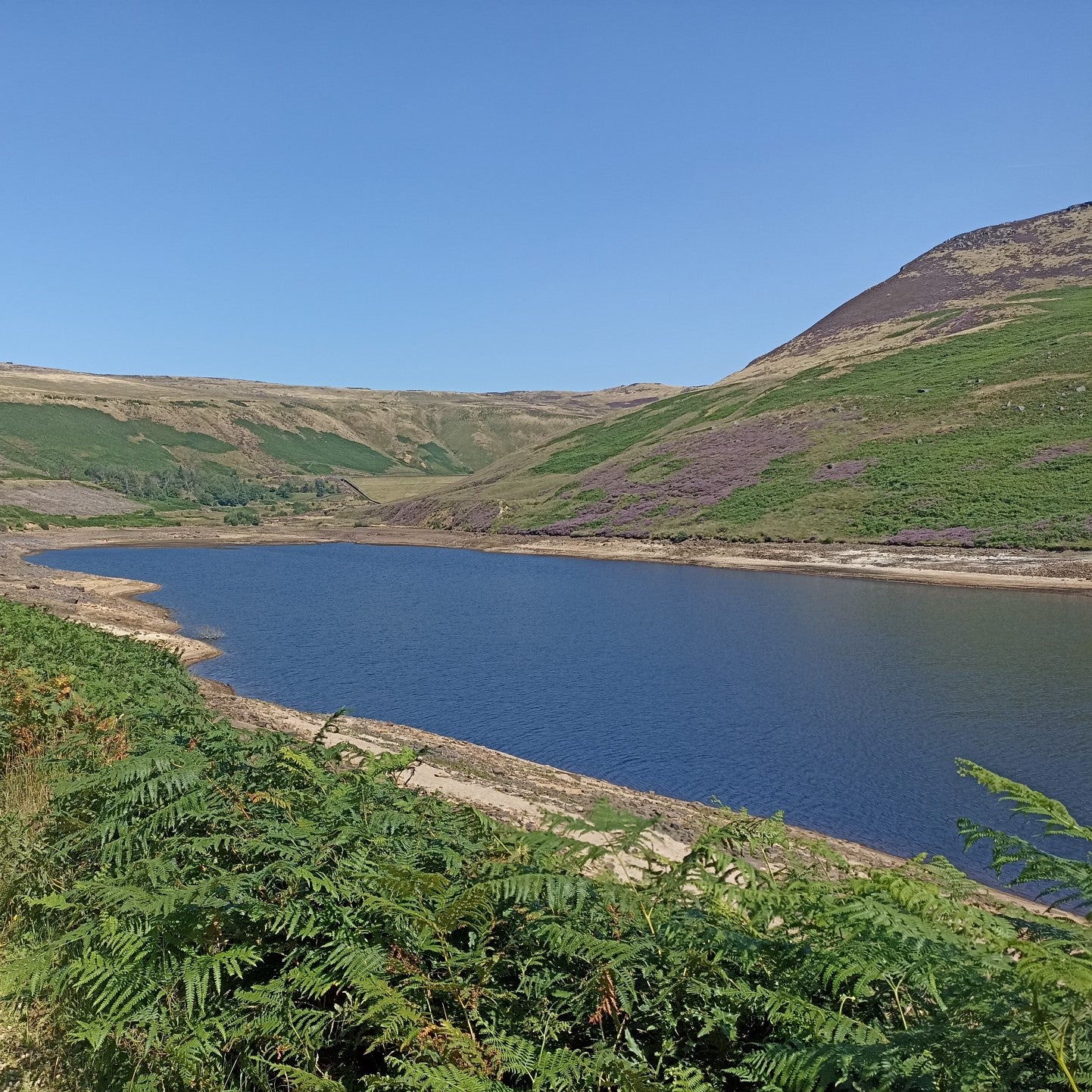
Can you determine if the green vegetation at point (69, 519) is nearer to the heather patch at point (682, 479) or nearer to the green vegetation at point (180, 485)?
the green vegetation at point (180, 485)

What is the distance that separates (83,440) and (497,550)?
106834mm

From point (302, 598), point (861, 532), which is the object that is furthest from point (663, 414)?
point (302, 598)

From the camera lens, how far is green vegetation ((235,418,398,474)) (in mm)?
179250

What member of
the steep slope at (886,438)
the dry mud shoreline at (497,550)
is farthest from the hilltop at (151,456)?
the steep slope at (886,438)

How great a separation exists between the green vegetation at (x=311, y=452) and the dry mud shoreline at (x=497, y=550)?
77448mm

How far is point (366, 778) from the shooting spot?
19.6ft

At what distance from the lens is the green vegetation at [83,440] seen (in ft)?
436

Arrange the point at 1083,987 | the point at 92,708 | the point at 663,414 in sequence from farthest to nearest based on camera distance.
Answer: the point at 663,414 < the point at 92,708 < the point at 1083,987

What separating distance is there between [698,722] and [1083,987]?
23219mm

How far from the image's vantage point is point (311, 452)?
618ft

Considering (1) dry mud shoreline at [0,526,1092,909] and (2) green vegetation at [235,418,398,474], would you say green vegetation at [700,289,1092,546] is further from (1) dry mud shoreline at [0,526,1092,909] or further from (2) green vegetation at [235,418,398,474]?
(2) green vegetation at [235,418,398,474]

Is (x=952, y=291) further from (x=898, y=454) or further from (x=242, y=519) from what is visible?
(x=242, y=519)

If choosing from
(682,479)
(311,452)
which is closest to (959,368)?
(682,479)

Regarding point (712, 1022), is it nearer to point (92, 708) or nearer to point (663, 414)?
point (92, 708)
